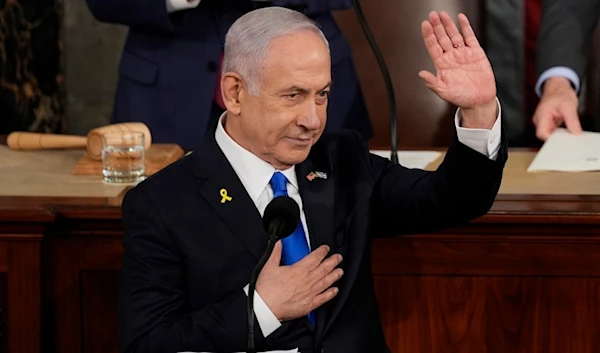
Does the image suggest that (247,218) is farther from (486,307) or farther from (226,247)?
(486,307)

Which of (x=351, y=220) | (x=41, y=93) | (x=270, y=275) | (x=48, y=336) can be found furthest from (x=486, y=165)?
(x=41, y=93)

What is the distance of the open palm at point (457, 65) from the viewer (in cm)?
196

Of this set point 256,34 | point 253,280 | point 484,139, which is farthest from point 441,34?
point 253,280

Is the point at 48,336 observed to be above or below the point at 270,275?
below

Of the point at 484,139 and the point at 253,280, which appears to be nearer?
the point at 253,280

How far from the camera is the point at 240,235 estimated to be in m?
2.04

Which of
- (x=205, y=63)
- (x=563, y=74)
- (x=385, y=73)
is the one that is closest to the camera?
(x=385, y=73)

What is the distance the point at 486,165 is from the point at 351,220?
0.28 metres

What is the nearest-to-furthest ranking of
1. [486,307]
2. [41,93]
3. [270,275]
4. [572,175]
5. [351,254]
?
[270,275] → [351,254] → [486,307] → [572,175] → [41,93]

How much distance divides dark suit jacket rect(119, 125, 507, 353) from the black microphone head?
246mm

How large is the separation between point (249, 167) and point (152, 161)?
2.16 ft

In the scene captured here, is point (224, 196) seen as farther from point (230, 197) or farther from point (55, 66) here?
point (55, 66)

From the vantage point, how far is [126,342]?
1.99 meters

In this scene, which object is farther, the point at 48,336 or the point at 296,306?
the point at 48,336
